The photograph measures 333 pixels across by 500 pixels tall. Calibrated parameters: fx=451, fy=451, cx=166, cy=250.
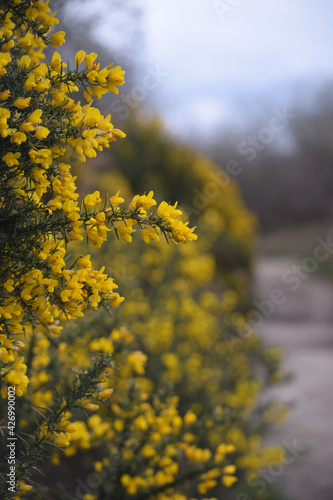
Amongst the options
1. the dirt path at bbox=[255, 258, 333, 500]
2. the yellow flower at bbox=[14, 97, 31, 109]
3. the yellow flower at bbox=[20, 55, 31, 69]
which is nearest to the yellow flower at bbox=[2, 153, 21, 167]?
the yellow flower at bbox=[14, 97, 31, 109]

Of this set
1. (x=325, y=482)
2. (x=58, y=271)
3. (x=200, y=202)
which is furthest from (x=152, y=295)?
(x=200, y=202)

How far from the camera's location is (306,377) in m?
6.79

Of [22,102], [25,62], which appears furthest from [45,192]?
[25,62]

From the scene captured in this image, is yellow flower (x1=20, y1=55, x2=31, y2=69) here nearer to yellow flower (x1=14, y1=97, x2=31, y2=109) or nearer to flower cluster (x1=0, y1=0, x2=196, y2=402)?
flower cluster (x1=0, y1=0, x2=196, y2=402)

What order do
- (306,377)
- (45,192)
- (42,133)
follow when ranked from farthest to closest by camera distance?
(306,377) < (45,192) < (42,133)

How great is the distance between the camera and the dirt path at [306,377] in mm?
4215

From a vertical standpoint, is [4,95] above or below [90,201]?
above

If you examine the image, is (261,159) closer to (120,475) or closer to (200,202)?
(200,202)

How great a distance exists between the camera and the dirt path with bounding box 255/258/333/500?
13.8 feet

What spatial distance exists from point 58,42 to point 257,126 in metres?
25.4

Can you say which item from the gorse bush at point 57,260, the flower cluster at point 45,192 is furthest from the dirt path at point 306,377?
the flower cluster at point 45,192

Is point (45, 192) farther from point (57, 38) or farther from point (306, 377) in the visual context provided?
point (306, 377)

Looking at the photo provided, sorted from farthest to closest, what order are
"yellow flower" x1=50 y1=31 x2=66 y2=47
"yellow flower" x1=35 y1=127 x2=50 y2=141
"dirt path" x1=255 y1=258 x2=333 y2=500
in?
"dirt path" x1=255 y1=258 x2=333 y2=500
"yellow flower" x1=50 y1=31 x2=66 y2=47
"yellow flower" x1=35 y1=127 x2=50 y2=141

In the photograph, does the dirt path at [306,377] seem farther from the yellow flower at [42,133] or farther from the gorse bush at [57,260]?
the yellow flower at [42,133]
